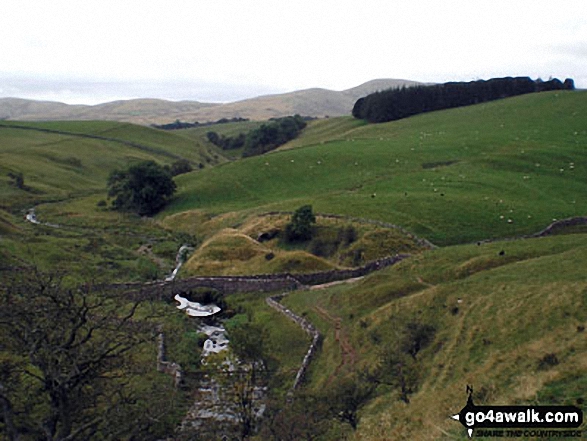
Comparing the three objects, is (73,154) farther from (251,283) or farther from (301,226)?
(251,283)

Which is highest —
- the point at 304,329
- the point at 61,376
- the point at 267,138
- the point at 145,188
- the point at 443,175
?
the point at 267,138

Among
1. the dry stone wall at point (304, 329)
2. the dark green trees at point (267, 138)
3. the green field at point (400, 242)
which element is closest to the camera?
the green field at point (400, 242)

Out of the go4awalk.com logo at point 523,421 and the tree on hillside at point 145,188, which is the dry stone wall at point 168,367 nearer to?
the go4awalk.com logo at point 523,421

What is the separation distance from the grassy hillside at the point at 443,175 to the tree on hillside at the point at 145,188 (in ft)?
10.8

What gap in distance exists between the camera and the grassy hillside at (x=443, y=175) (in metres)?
67.3

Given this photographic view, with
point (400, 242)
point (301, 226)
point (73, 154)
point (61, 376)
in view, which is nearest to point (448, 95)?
point (301, 226)

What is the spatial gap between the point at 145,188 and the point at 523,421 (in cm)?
8488

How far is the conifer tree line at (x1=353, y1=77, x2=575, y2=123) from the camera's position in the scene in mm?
144750

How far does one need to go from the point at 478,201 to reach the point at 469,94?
84.1 meters

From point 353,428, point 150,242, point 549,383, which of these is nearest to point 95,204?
point 150,242

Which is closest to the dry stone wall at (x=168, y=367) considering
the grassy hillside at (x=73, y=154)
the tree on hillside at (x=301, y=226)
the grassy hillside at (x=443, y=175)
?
the tree on hillside at (x=301, y=226)

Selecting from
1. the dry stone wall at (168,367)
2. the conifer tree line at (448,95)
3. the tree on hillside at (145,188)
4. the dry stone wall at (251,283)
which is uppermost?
the conifer tree line at (448,95)

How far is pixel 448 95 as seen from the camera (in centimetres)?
14550

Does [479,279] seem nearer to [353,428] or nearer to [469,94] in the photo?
[353,428]
